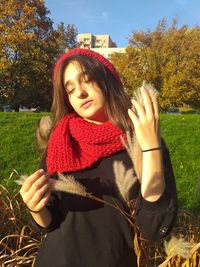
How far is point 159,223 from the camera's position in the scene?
150 centimetres

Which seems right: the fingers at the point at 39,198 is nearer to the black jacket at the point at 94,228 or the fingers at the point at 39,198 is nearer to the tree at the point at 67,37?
the black jacket at the point at 94,228

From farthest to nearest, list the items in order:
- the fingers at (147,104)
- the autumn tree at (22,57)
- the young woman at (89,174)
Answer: the autumn tree at (22,57) < the young woman at (89,174) < the fingers at (147,104)

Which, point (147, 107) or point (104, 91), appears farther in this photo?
point (104, 91)

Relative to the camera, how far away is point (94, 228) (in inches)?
69.2

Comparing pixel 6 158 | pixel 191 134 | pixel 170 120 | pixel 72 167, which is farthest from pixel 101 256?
pixel 170 120

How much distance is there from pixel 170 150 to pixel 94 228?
5.31 meters

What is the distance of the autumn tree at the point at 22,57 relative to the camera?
812 inches

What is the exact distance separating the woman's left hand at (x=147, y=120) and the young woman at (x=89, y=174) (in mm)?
267

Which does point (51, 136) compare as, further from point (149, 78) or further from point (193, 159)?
point (149, 78)

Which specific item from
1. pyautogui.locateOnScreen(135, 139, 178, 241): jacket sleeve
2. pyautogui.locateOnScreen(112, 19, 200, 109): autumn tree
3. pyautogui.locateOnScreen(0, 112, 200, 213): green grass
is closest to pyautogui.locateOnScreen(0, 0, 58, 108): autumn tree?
pyautogui.locateOnScreen(112, 19, 200, 109): autumn tree

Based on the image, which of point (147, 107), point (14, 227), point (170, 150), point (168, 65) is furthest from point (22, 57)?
point (147, 107)

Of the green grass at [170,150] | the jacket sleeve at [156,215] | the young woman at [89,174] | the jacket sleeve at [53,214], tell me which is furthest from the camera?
the green grass at [170,150]

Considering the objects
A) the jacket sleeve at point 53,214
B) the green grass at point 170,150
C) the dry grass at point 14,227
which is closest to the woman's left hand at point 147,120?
the jacket sleeve at point 53,214

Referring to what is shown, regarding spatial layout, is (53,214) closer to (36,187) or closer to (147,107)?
(36,187)
